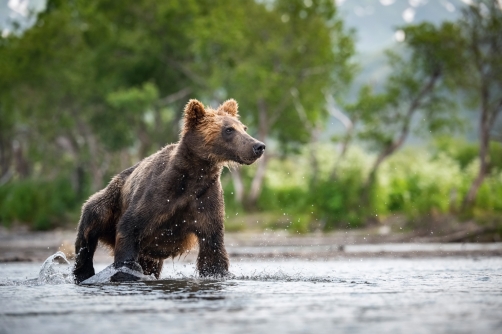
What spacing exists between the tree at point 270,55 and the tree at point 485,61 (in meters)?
9.05

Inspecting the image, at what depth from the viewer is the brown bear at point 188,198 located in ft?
30.5

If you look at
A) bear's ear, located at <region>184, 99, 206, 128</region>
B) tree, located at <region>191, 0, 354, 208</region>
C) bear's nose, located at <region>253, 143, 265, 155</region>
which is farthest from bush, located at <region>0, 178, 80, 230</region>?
bear's nose, located at <region>253, 143, 265, 155</region>

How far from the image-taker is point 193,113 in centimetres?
963

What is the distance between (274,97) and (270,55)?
177 cm

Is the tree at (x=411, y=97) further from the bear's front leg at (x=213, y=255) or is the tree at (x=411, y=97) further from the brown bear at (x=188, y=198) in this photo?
the bear's front leg at (x=213, y=255)

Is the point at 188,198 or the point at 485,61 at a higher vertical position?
the point at 485,61

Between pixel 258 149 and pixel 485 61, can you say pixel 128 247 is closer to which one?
pixel 258 149

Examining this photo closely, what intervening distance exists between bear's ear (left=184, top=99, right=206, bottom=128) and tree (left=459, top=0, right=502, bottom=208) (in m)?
19.1

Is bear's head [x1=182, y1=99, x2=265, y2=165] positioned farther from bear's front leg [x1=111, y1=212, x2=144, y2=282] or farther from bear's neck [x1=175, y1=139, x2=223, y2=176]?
bear's front leg [x1=111, y1=212, x2=144, y2=282]

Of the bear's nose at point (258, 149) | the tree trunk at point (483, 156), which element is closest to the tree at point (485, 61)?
the tree trunk at point (483, 156)

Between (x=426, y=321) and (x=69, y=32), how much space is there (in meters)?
41.5

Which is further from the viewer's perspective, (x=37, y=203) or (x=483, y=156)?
(x=37, y=203)

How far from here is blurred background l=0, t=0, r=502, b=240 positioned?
29.1 metres

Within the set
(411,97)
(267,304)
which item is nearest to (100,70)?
(411,97)
